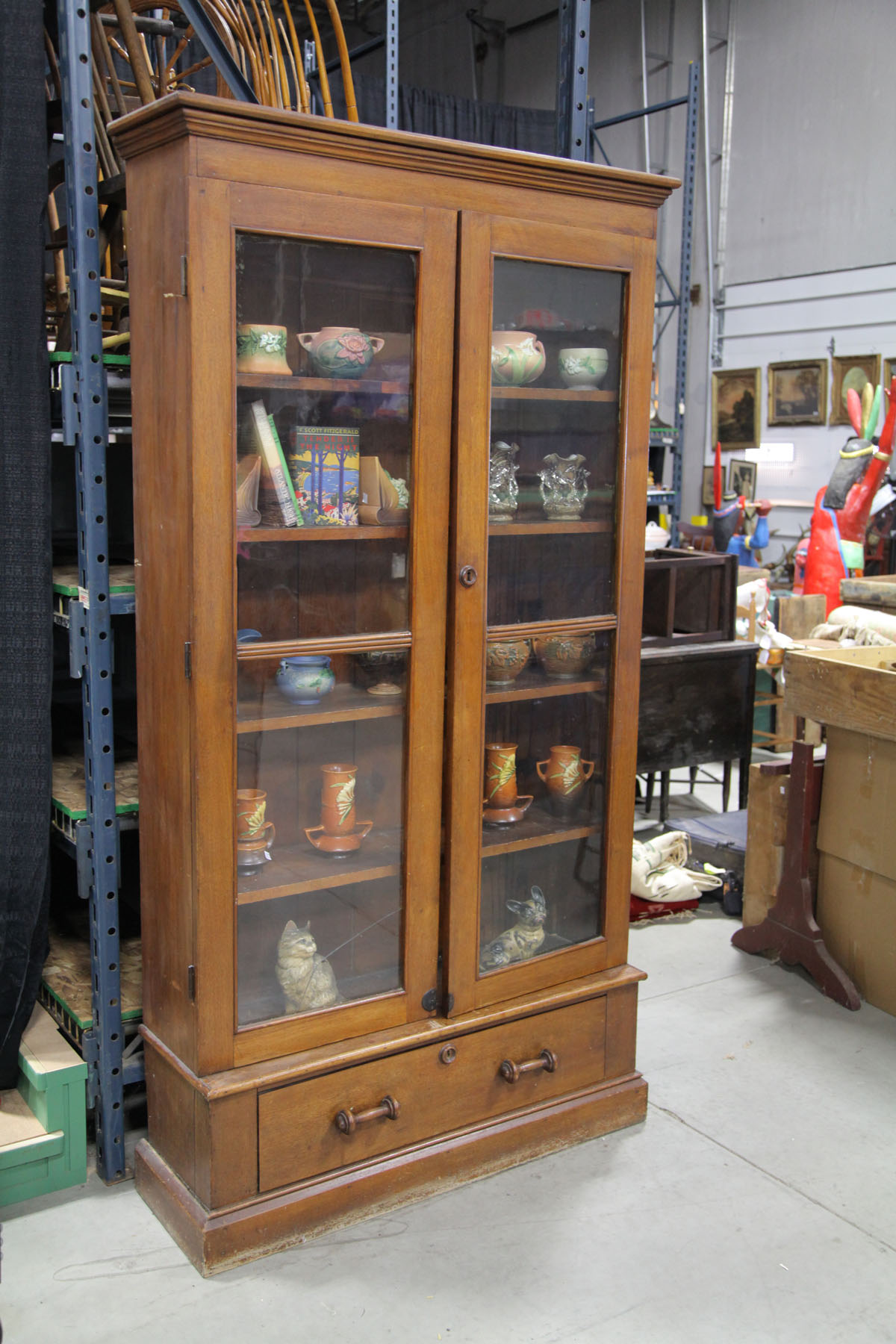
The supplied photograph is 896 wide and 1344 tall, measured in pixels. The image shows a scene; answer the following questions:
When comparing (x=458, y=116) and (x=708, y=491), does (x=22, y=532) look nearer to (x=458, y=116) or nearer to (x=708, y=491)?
(x=708, y=491)

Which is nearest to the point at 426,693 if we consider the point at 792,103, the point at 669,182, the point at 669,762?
the point at 669,182

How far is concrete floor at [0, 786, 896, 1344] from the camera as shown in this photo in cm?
184

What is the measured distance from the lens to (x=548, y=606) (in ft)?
7.54

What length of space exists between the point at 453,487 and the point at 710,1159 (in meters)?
1.48

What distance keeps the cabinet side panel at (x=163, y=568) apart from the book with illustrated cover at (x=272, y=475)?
0.49 ft

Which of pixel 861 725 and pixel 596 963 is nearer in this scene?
pixel 596 963

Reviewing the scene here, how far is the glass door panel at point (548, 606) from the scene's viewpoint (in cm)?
220

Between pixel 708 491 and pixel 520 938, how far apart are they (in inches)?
253

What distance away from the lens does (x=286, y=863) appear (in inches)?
83.3

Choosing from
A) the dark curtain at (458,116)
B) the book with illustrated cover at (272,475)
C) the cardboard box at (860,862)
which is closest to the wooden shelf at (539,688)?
the book with illustrated cover at (272,475)

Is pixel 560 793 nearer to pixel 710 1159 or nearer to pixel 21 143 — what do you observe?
pixel 710 1159

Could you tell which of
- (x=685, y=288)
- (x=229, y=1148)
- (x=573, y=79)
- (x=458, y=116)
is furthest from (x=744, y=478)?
(x=229, y=1148)

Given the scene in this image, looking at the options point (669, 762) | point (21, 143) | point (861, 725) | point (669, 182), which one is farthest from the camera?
point (669, 762)

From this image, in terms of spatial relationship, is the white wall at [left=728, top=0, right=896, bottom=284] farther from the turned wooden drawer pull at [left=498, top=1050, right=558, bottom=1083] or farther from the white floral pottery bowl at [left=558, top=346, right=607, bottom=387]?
the turned wooden drawer pull at [left=498, top=1050, right=558, bottom=1083]
